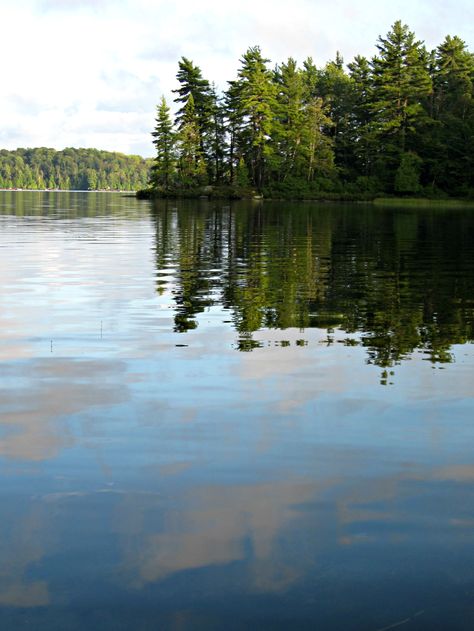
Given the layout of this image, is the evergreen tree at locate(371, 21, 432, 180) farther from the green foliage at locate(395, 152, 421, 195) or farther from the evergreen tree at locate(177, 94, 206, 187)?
the evergreen tree at locate(177, 94, 206, 187)

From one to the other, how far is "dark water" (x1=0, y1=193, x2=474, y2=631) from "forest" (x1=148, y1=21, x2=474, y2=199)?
80.0 metres

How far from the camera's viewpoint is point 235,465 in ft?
19.8

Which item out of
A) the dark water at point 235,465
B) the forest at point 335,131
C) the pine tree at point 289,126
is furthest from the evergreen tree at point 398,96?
the dark water at point 235,465

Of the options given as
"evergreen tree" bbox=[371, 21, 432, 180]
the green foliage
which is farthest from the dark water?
"evergreen tree" bbox=[371, 21, 432, 180]

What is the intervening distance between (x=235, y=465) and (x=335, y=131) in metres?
104

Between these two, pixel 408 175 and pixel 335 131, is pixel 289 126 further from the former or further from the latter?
pixel 408 175

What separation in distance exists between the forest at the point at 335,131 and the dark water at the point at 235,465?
80.0 meters

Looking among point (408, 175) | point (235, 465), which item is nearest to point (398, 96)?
point (408, 175)

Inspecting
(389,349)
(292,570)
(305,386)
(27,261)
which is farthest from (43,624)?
(27,261)

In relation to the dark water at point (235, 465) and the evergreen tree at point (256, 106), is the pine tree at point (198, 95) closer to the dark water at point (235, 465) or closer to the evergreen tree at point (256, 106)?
the evergreen tree at point (256, 106)

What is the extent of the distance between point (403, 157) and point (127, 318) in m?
82.9

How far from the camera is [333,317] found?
44.0 ft

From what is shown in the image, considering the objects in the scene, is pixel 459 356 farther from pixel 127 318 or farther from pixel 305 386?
pixel 127 318

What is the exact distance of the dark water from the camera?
159 inches
